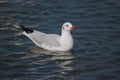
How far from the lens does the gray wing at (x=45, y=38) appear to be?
57.4 ft

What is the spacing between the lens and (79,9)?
2109 cm

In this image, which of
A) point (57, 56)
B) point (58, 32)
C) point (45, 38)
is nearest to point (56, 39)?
point (45, 38)

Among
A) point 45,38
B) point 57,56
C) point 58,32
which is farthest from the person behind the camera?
point 58,32

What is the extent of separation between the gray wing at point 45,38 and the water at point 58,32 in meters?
0.33

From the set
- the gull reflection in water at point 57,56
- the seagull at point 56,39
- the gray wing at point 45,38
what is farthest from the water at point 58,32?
the gray wing at point 45,38

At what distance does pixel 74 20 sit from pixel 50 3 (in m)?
2.39

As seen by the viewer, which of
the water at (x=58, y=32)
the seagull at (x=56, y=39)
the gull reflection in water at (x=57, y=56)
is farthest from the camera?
the seagull at (x=56, y=39)

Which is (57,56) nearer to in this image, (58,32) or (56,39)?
(56,39)

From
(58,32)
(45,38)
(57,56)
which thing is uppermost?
(45,38)

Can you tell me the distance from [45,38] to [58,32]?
5.39ft

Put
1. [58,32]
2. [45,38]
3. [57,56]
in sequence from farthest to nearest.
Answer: [58,32]
[45,38]
[57,56]

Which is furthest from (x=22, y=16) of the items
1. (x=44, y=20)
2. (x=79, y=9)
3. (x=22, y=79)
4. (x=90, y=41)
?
(x=22, y=79)

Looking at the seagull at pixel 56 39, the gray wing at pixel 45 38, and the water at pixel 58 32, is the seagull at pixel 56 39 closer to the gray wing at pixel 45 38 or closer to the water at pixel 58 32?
the gray wing at pixel 45 38

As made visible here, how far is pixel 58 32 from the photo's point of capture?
62.8ft
